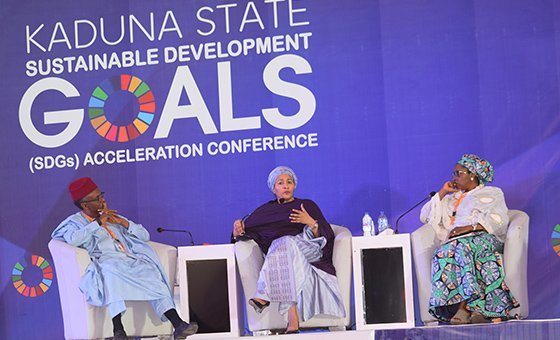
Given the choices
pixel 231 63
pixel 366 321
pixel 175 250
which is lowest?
pixel 366 321

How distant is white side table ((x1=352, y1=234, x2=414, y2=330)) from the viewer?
7105 millimetres

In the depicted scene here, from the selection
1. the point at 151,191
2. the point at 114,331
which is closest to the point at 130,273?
the point at 114,331

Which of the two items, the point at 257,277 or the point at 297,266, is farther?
the point at 257,277

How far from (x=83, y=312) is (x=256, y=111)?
2.11 meters

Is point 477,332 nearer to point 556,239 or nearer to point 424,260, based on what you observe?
point 424,260

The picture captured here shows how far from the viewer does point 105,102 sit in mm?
8250

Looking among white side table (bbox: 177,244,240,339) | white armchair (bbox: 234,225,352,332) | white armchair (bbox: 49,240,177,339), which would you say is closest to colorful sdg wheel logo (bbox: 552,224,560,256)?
white armchair (bbox: 234,225,352,332)

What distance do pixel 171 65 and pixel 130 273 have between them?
6.61 ft

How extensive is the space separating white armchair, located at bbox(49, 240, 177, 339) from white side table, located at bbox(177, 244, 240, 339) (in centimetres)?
31

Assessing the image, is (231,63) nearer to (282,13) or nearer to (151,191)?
(282,13)

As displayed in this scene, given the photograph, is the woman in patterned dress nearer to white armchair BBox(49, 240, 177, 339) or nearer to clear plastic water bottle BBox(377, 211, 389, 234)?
clear plastic water bottle BBox(377, 211, 389, 234)

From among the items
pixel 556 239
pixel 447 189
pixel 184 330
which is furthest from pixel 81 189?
pixel 556 239

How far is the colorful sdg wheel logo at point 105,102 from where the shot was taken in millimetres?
8195

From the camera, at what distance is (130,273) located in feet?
22.3
